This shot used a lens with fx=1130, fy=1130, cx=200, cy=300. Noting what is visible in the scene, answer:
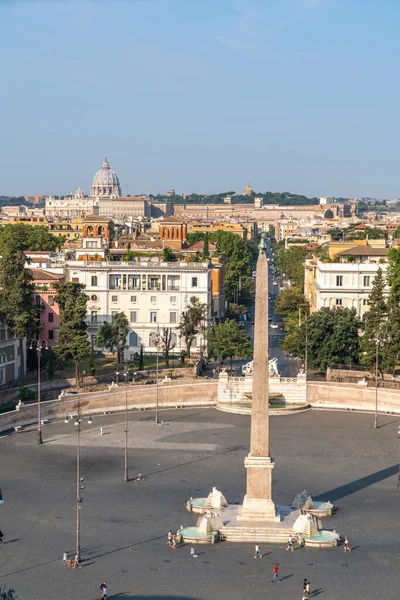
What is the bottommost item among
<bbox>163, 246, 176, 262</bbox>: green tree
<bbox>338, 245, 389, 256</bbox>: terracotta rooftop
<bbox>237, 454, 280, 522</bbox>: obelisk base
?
<bbox>237, 454, 280, 522</bbox>: obelisk base

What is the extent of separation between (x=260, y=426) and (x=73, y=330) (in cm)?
3104

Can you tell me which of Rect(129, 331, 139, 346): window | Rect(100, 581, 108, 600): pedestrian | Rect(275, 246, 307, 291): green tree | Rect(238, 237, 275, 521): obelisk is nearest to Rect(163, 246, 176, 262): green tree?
Rect(129, 331, 139, 346): window

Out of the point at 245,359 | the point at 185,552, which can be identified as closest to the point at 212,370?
the point at 245,359

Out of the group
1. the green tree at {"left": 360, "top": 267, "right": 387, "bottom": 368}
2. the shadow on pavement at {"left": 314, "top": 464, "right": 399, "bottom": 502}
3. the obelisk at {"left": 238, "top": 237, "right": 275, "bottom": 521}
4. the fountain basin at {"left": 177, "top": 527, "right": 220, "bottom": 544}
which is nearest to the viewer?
the fountain basin at {"left": 177, "top": 527, "right": 220, "bottom": 544}

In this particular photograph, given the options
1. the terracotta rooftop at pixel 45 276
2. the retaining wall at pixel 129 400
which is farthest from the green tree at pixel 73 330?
the terracotta rooftop at pixel 45 276

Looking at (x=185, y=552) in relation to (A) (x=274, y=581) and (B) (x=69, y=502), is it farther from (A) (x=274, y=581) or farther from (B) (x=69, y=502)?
(B) (x=69, y=502)

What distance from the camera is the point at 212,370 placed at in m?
78.9

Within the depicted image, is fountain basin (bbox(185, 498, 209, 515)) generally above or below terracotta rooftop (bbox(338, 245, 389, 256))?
below

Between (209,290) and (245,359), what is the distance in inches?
313

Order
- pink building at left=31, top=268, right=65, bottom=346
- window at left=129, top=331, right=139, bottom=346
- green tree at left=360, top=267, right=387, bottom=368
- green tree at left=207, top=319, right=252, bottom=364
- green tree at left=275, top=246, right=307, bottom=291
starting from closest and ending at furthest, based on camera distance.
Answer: green tree at left=360, top=267, right=387, bottom=368 < green tree at left=207, top=319, right=252, bottom=364 < pink building at left=31, top=268, right=65, bottom=346 < window at left=129, top=331, right=139, bottom=346 < green tree at left=275, top=246, right=307, bottom=291

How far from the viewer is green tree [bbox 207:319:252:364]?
252ft

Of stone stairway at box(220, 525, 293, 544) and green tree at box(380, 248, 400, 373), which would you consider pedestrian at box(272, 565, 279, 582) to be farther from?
green tree at box(380, 248, 400, 373)

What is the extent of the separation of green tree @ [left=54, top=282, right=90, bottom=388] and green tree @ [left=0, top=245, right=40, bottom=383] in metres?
1.76

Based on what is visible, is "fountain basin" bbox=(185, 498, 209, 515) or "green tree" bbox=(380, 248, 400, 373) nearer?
"fountain basin" bbox=(185, 498, 209, 515)
